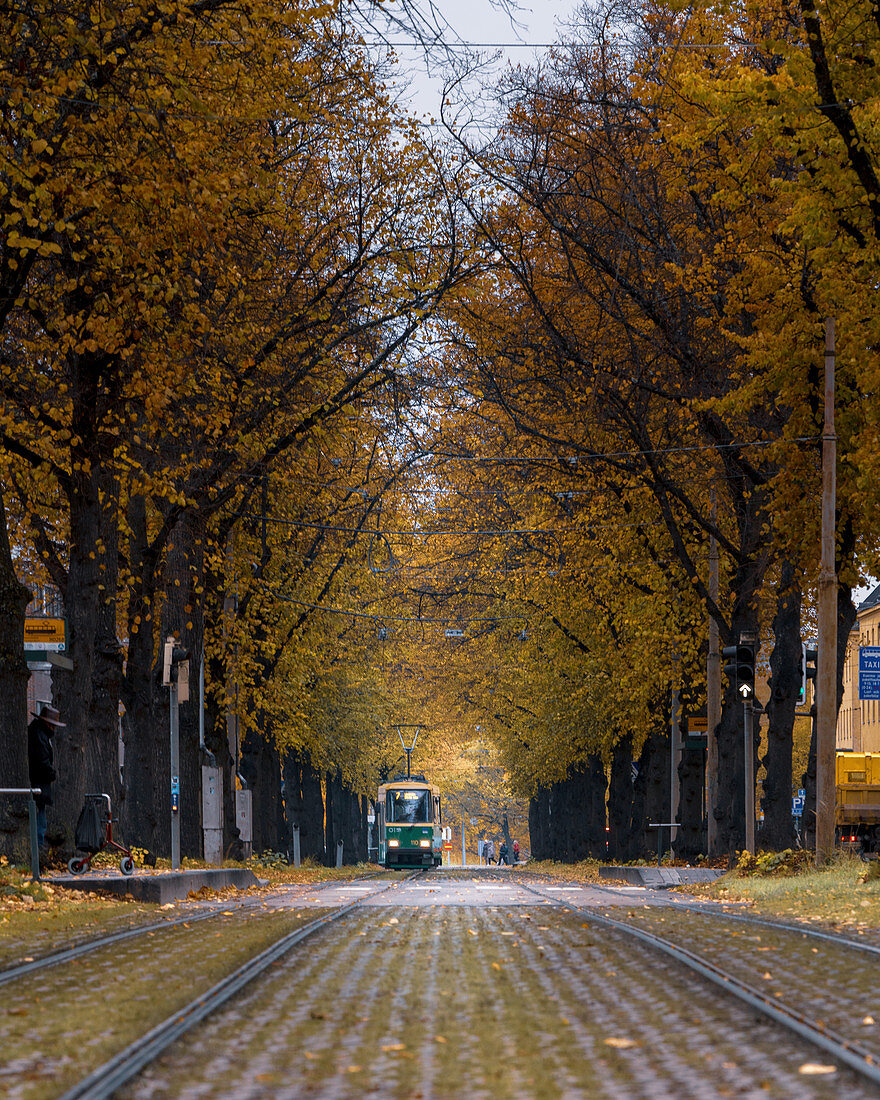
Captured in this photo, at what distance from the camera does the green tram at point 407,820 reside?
58562 millimetres

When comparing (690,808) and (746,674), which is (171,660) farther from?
(690,808)

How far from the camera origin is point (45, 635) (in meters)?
19.2

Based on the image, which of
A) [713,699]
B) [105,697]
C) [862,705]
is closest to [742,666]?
[713,699]

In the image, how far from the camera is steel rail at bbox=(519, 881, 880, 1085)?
6480 mm

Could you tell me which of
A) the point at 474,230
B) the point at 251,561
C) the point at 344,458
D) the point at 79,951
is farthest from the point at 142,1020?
the point at 344,458

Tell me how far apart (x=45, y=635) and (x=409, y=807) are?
4049cm

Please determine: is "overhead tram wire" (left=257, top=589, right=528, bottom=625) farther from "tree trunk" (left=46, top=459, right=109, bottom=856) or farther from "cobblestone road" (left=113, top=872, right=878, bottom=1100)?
"cobblestone road" (left=113, top=872, right=878, bottom=1100)

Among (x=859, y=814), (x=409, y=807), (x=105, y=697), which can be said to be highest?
(x=105, y=697)

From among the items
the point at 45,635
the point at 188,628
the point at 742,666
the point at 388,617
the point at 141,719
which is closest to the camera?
the point at 45,635

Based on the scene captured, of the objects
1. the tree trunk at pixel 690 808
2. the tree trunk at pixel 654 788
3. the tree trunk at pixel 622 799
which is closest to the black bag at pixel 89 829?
the tree trunk at pixel 690 808

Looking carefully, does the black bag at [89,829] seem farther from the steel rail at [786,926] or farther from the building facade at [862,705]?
the building facade at [862,705]

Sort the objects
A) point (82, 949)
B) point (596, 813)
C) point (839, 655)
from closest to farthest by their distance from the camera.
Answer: point (82, 949) < point (839, 655) < point (596, 813)

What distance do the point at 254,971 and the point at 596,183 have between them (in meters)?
19.6

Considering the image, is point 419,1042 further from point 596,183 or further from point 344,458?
point 344,458
